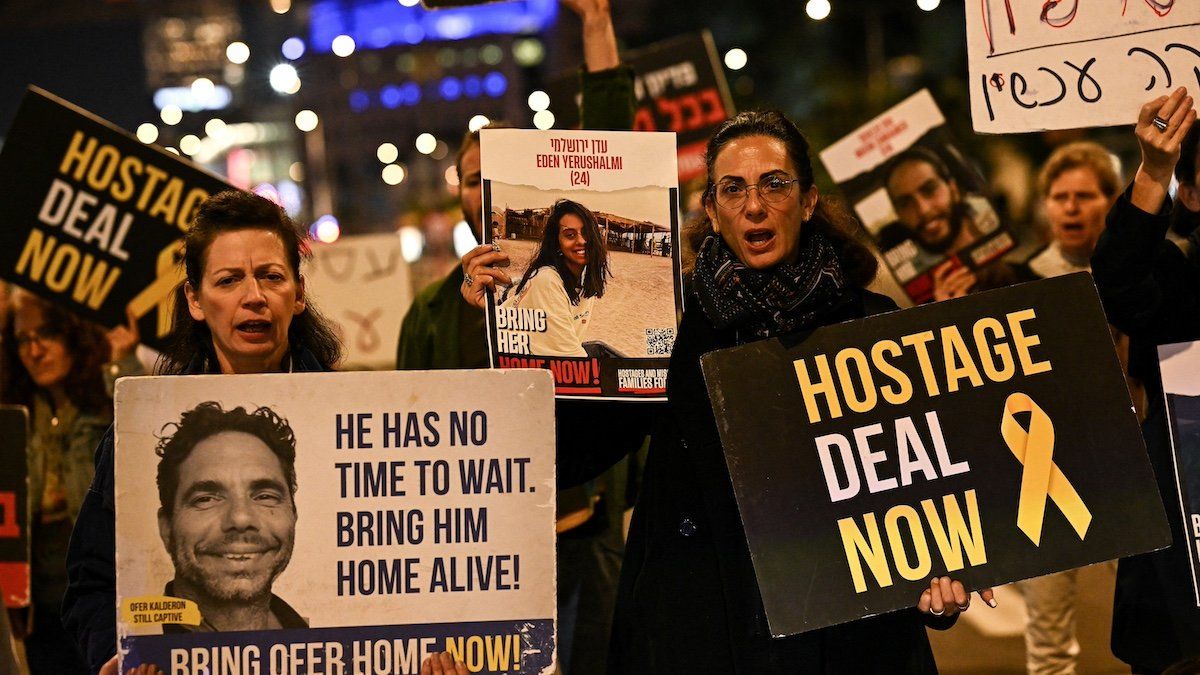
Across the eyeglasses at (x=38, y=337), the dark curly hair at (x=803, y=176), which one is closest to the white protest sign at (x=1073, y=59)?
the dark curly hair at (x=803, y=176)

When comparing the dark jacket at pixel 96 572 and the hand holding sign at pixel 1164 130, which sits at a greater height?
the hand holding sign at pixel 1164 130

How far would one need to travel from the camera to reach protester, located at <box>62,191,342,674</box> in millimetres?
3158

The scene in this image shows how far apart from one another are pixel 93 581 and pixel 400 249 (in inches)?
237

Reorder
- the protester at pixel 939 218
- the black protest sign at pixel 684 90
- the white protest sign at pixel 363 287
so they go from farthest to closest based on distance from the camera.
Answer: the white protest sign at pixel 363 287, the black protest sign at pixel 684 90, the protester at pixel 939 218

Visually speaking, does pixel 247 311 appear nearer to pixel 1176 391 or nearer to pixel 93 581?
pixel 93 581

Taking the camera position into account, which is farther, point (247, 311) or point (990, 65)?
point (990, 65)

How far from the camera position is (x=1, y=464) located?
4945mm

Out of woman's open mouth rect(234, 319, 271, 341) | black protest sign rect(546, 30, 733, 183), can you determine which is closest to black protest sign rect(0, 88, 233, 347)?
woman's open mouth rect(234, 319, 271, 341)

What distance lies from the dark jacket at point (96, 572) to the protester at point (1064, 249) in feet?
13.0

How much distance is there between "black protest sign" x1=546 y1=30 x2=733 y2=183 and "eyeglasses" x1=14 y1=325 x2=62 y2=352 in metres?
2.94

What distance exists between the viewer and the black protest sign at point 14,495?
4.94 m

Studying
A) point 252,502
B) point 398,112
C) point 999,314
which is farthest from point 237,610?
point 398,112

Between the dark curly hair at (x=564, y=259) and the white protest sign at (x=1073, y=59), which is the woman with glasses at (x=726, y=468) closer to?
the dark curly hair at (x=564, y=259)

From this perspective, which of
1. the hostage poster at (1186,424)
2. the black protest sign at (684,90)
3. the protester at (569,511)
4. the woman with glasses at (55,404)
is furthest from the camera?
the black protest sign at (684,90)
